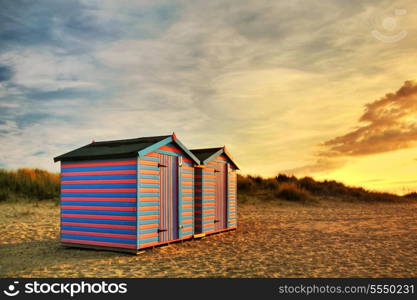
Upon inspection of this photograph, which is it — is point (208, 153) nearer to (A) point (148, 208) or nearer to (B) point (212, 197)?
(B) point (212, 197)

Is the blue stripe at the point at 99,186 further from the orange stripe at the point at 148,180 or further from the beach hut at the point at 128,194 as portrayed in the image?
the orange stripe at the point at 148,180

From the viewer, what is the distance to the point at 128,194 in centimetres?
1030

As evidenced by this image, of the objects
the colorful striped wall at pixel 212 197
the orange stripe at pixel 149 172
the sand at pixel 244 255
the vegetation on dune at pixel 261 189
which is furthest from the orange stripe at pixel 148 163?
the vegetation on dune at pixel 261 189

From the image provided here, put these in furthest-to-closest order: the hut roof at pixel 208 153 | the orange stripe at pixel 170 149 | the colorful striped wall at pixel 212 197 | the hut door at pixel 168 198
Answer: the hut roof at pixel 208 153 → the colorful striped wall at pixel 212 197 → the orange stripe at pixel 170 149 → the hut door at pixel 168 198

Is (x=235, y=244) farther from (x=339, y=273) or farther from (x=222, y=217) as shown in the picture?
(x=339, y=273)

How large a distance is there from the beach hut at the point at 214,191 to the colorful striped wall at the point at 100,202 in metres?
3.07

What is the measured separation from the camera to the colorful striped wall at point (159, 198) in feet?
34.0

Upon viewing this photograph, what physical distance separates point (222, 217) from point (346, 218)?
7866 millimetres

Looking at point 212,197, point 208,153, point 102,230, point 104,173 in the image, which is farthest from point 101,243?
point 208,153

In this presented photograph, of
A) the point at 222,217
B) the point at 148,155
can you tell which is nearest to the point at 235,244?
the point at 222,217

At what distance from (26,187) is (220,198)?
13.9m

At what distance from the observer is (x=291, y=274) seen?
8.00 metres

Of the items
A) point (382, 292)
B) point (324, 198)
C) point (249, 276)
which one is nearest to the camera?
point (382, 292)

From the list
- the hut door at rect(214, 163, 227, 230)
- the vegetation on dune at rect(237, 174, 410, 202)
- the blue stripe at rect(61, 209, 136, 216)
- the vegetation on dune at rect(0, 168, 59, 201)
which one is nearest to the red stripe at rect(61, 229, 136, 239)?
the blue stripe at rect(61, 209, 136, 216)
